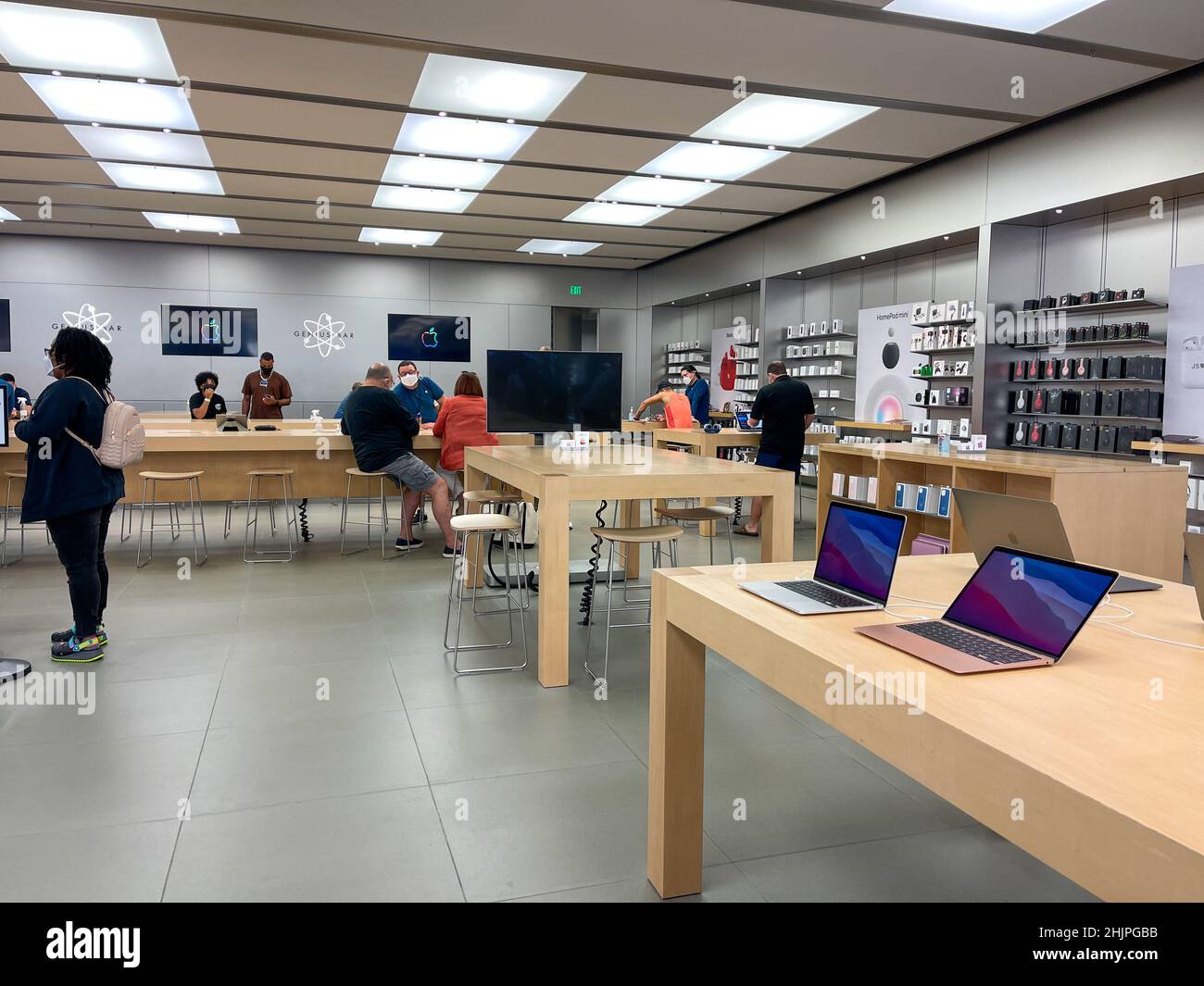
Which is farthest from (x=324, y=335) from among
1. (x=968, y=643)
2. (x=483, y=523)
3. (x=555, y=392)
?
(x=968, y=643)

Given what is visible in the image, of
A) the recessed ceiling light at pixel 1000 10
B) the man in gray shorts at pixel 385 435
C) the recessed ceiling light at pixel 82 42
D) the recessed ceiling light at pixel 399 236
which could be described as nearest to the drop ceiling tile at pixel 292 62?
the recessed ceiling light at pixel 82 42

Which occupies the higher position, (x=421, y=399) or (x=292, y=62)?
(x=292, y=62)

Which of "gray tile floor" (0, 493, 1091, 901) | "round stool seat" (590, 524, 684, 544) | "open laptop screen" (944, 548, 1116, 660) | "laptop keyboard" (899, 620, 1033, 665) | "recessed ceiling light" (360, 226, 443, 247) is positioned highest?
"recessed ceiling light" (360, 226, 443, 247)

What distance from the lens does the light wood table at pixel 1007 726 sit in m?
1.01

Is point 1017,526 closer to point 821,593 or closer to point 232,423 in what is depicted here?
point 821,593

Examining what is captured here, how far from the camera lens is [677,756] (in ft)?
7.11

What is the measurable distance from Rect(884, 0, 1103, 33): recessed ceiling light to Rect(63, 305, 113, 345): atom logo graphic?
1205cm

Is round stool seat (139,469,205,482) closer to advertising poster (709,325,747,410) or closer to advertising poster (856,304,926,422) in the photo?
advertising poster (856,304,926,422)

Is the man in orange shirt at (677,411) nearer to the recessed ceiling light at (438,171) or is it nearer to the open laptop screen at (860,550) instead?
the recessed ceiling light at (438,171)

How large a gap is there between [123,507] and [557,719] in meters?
6.84

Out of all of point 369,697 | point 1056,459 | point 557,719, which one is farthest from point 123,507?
point 1056,459

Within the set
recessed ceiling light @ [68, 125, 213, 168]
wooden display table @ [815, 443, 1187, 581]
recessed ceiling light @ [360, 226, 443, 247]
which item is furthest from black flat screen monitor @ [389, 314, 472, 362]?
wooden display table @ [815, 443, 1187, 581]

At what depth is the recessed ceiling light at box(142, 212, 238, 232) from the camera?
37.4 feet

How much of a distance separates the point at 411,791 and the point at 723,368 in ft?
38.1
